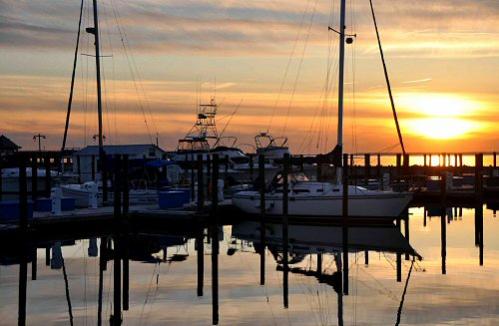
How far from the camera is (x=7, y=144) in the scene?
273ft

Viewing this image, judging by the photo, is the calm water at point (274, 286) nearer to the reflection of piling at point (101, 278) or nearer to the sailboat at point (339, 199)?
the reflection of piling at point (101, 278)

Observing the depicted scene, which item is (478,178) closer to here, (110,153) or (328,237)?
(328,237)

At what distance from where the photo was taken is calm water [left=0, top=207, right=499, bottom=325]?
24.5 metres

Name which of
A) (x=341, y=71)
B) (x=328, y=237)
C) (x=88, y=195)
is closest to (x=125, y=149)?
(x=88, y=195)

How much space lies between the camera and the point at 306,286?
29.5 m

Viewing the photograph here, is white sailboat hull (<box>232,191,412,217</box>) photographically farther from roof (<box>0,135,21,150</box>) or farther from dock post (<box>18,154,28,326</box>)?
roof (<box>0,135,21,150</box>)

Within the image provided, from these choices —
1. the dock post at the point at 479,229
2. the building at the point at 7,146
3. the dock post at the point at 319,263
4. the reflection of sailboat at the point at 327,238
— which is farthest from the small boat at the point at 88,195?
→ the building at the point at 7,146

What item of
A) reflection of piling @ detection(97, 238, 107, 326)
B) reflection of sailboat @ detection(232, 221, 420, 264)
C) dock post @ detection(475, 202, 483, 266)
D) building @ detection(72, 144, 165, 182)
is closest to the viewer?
reflection of piling @ detection(97, 238, 107, 326)

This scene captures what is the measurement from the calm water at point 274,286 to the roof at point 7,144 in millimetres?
42407

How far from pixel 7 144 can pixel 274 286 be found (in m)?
58.8

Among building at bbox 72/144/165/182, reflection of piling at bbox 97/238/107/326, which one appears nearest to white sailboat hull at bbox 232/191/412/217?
reflection of piling at bbox 97/238/107/326

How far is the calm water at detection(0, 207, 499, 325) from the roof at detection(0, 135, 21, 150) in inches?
1670

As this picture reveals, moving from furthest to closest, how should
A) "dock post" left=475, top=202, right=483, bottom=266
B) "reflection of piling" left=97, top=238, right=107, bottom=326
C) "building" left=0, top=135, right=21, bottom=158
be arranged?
1. "building" left=0, top=135, right=21, bottom=158
2. "dock post" left=475, top=202, right=483, bottom=266
3. "reflection of piling" left=97, top=238, right=107, bottom=326

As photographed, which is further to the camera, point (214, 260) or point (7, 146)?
point (7, 146)
